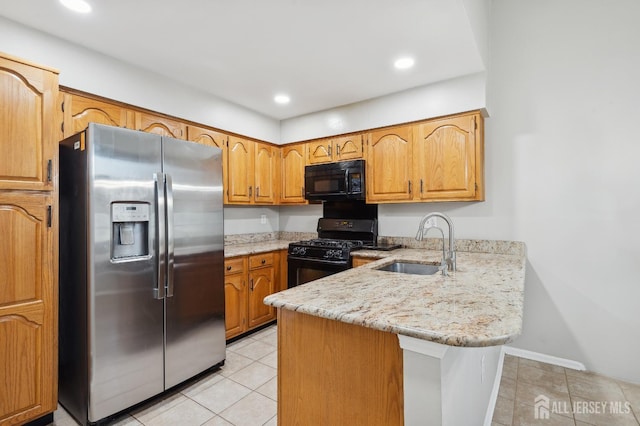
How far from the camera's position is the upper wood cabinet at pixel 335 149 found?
3.31 meters

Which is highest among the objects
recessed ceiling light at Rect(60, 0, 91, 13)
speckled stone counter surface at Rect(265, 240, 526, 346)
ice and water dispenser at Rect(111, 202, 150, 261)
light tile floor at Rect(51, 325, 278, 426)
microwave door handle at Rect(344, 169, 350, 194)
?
recessed ceiling light at Rect(60, 0, 91, 13)

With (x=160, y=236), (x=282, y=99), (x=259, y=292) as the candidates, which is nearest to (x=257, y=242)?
(x=259, y=292)

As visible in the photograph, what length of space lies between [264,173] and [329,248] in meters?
1.30

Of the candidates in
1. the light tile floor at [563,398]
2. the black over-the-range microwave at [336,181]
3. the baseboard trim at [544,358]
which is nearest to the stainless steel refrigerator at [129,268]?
the black over-the-range microwave at [336,181]

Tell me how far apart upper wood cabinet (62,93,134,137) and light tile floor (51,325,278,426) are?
1.89 m

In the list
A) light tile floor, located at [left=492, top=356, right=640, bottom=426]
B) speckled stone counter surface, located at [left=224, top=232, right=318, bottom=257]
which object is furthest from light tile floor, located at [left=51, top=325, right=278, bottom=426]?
light tile floor, located at [left=492, top=356, right=640, bottom=426]

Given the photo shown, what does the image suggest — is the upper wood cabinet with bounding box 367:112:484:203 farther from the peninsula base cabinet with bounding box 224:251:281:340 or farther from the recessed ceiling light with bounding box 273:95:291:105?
the peninsula base cabinet with bounding box 224:251:281:340

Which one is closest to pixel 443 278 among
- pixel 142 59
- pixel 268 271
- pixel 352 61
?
pixel 352 61

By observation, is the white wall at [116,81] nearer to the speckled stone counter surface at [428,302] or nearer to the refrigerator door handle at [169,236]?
Result: the refrigerator door handle at [169,236]

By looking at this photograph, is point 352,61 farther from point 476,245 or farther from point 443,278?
point 476,245

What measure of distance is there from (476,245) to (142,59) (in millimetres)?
3201

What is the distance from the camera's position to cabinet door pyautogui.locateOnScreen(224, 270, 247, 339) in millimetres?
2871

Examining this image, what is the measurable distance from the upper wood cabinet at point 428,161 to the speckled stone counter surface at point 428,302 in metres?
0.96

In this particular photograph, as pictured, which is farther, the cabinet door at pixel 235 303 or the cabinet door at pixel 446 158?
the cabinet door at pixel 235 303
